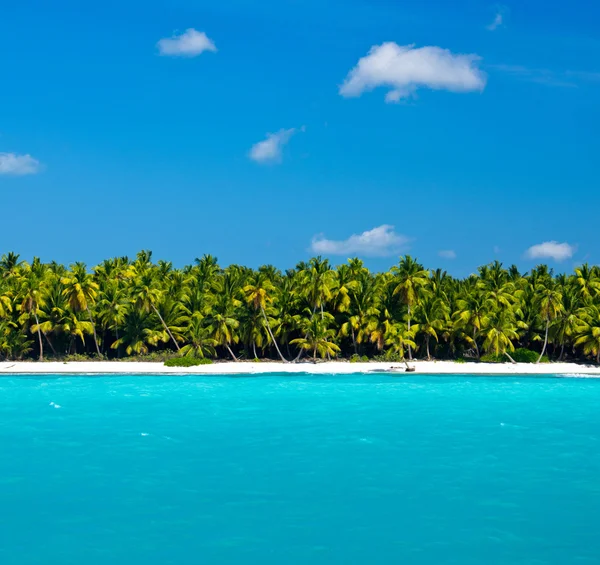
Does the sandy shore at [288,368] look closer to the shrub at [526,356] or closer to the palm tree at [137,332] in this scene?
the shrub at [526,356]

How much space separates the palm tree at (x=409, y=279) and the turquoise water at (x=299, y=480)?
20.0 metres

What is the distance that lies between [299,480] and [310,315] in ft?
156

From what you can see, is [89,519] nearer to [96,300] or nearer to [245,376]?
[245,376]

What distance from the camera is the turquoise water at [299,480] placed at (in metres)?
21.8

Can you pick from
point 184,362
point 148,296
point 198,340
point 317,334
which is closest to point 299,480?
point 317,334

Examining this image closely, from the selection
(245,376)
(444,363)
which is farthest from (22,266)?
(444,363)

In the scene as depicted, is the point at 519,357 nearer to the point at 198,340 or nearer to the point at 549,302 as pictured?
the point at 549,302

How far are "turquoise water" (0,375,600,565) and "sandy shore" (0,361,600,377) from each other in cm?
1535

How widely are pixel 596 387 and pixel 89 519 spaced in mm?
49985

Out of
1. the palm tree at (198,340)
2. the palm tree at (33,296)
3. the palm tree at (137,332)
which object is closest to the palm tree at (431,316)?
the palm tree at (198,340)

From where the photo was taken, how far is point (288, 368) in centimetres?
7256

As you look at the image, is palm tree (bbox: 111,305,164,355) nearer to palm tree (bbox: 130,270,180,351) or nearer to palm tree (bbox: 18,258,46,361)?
palm tree (bbox: 130,270,180,351)

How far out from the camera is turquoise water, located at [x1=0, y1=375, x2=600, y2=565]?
2178 cm

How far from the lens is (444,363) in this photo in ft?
243
